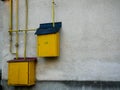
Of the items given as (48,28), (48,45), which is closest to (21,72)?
(48,45)

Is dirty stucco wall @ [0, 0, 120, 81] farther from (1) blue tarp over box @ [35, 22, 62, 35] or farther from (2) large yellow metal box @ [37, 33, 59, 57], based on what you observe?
(2) large yellow metal box @ [37, 33, 59, 57]

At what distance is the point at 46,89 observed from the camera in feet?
24.8

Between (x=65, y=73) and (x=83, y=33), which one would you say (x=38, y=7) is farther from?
(x=65, y=73)

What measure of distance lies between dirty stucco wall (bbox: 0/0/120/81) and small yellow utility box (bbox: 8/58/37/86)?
0.78 ft

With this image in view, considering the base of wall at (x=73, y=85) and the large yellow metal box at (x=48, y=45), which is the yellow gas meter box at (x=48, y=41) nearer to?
the large yellow metal box at (x=48, y=45)

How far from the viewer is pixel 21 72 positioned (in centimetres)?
750

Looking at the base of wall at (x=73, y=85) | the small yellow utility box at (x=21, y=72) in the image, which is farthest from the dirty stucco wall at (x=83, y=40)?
the small yellow utility box at (x=21, y=72)

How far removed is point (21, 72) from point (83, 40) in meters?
2.00

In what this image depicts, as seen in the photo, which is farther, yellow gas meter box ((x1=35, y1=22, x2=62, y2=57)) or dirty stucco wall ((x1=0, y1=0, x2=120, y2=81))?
yellow gas meter box ((x1=35, y1=22, x2=62, y2=57))

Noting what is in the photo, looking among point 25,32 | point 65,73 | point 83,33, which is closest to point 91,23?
point 83,33

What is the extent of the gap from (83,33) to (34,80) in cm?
201

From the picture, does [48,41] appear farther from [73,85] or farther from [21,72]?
Result: [73,85]

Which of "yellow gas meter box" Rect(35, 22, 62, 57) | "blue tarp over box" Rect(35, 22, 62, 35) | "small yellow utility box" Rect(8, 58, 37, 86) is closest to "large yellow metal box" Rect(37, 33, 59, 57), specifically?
"yellow gas meter box" Rect(35, 22, 62, 57)

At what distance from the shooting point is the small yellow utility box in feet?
24.4
